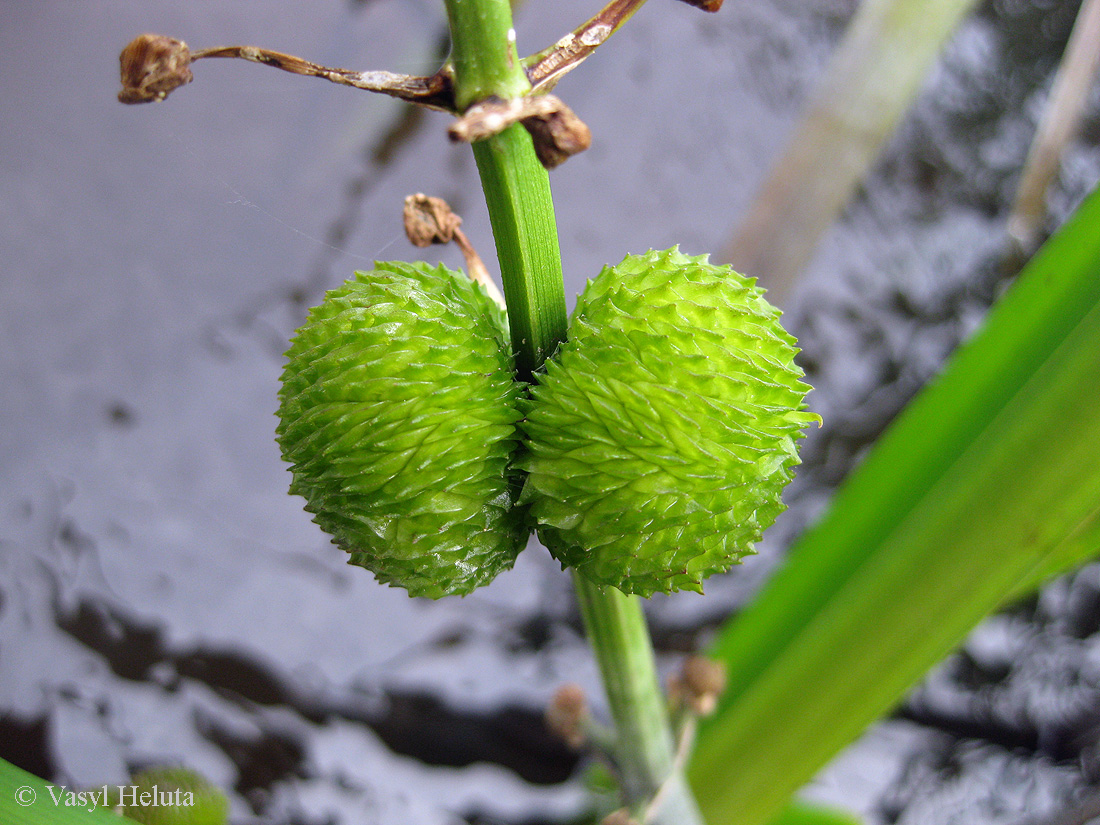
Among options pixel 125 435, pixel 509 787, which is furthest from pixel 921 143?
pixel 125 435

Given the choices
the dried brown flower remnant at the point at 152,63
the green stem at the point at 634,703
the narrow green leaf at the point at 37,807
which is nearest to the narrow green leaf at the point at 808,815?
the green stem at the point at 634,703

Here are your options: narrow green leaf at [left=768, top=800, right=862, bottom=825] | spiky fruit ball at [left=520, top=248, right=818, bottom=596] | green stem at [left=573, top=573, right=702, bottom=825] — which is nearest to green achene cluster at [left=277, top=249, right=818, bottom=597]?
spiky fruit ball at [left=520, top=248, right=818, bottom=596]

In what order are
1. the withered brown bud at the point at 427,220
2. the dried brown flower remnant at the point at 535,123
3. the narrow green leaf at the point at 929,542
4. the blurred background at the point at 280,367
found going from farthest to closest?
1. the blurred background at the point at 280,367
2. the narrow green leaf at the point at 929,542
3. the withered brown bud at the point at 427,220
4. the dried brown flower remnant at the point at 535,123

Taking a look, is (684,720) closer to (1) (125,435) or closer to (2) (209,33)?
(1) (125,435)

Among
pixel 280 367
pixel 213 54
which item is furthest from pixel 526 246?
pixel 280 367

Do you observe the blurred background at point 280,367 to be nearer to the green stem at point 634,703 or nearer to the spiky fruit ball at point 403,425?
the green stem at point 634,703

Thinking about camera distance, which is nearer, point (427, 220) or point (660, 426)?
point (660, 426)

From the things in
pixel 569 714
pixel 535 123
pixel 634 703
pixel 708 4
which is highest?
pixel 708 4

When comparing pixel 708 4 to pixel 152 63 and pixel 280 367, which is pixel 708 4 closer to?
pixel 152 63
